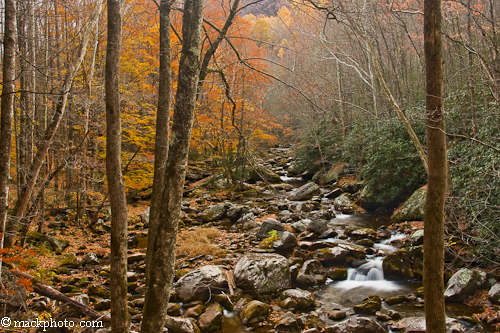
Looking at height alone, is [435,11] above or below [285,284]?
above

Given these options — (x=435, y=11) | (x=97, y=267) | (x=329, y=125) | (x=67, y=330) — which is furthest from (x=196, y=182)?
(x=435, y=11)

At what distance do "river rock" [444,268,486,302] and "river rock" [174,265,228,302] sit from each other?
4.56m

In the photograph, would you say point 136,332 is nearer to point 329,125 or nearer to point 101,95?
point 101,95

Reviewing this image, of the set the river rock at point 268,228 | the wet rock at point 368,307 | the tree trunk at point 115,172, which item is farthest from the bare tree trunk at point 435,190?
the river rock at point 268,228

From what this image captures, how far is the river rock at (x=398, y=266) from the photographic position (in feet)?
24.2

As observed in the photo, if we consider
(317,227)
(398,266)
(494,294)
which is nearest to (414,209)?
(317,227)

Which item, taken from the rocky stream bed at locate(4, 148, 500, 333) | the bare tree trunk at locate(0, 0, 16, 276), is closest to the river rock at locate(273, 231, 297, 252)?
the rocky stream bed at locate(4, 148, 500, 333)

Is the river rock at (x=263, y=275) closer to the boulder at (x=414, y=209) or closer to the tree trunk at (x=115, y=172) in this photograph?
the tree trunk at (x=115, y=172)

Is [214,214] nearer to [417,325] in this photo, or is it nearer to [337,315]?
[337,315]

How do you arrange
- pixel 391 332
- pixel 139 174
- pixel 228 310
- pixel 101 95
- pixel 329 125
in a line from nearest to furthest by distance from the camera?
pixel 391 332
pixel 228 310
pixel 101 95
pixel 139 174
pixel 329 125

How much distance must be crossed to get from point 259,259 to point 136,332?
337 centimetres

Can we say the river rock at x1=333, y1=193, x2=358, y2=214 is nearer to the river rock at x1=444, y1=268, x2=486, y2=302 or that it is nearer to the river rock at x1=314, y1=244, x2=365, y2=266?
the river rock at x1=314, y1=244, x2=365, y2=266

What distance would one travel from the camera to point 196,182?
66.7 ft

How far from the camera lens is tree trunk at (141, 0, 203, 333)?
132 inches
